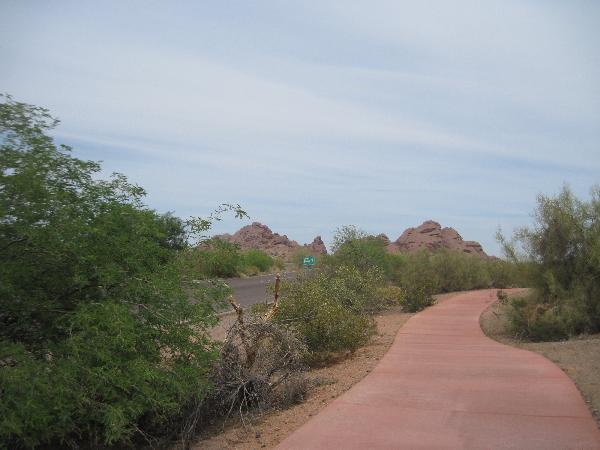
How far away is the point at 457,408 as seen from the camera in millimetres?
8086

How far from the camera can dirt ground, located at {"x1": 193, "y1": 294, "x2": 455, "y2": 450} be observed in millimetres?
7613

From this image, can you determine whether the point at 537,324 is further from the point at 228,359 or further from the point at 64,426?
the point at 64,426

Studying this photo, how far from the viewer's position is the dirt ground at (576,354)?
8.89 meters

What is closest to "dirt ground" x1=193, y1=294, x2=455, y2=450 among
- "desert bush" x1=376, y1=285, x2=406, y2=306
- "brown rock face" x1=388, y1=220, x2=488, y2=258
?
"desert bush" x1=376, y1=285, x2=406, y2=306

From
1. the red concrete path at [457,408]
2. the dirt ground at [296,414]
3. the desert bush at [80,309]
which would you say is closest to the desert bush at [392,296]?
the dirt ground at [296,414]

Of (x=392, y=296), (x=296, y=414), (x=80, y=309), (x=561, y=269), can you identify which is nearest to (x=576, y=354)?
(x=561, y=269)

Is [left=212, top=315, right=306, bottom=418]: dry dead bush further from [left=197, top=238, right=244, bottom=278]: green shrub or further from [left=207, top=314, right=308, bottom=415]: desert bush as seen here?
[left=197, top=238, right=244, bottom=278]: green shrub

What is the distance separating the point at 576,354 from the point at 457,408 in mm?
5031

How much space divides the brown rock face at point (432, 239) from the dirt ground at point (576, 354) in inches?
2437

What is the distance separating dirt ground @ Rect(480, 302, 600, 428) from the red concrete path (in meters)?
0.16

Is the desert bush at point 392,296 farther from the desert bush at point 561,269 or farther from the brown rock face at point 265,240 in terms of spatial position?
the brown rock face at point 265,240

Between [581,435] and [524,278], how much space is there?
9.92 m

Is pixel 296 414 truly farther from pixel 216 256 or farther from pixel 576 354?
pixel 576 354

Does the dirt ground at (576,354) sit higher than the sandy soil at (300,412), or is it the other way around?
the dirt ground at (576,354)
